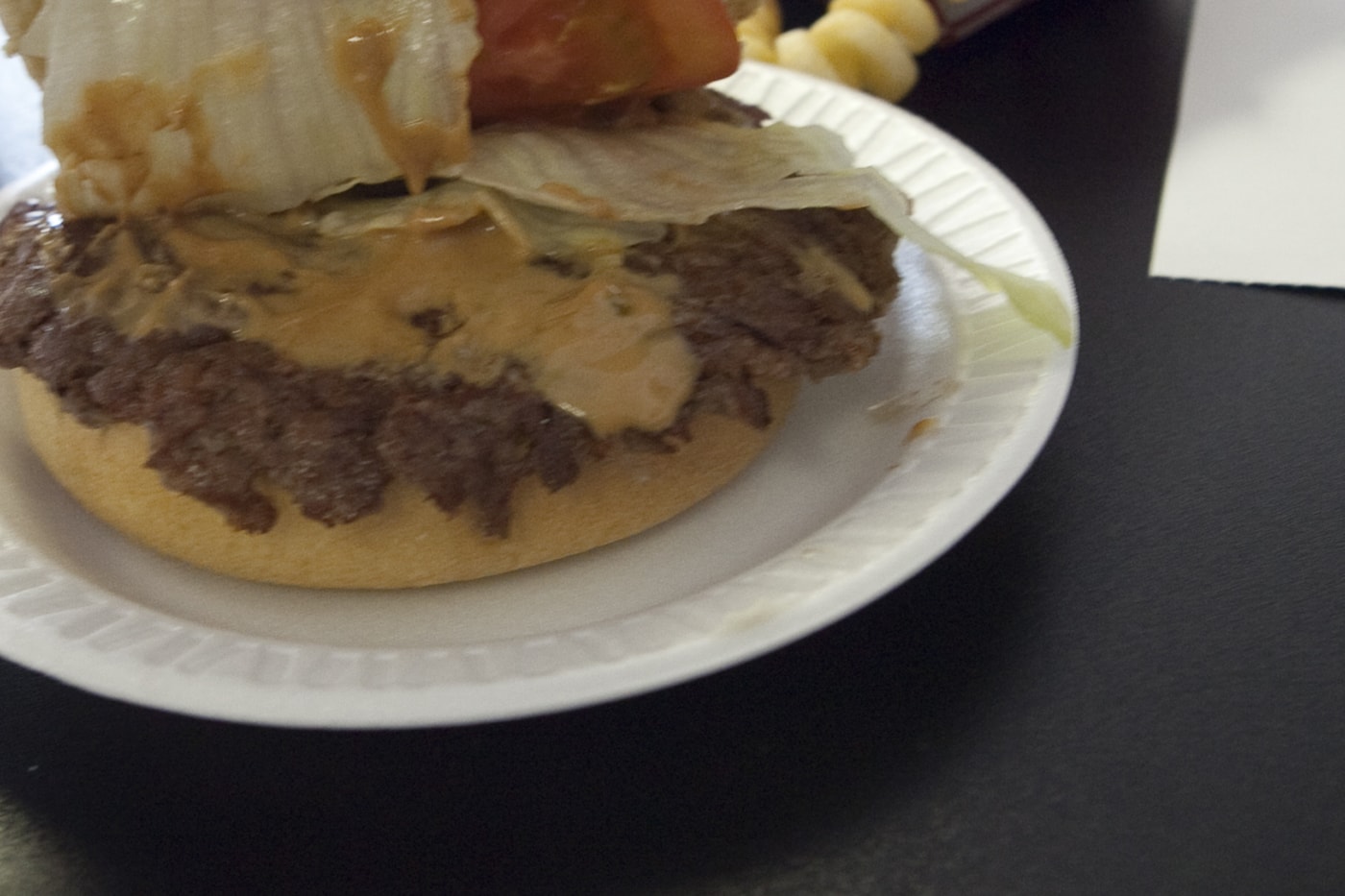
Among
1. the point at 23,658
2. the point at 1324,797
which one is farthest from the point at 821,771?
the point at 23,658

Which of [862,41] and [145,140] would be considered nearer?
[145,140]

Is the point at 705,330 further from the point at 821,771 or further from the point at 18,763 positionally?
the point at 18,763

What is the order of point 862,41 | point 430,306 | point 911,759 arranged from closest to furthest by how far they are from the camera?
1. point 911,759
2. point 430,306
3. point 862,41

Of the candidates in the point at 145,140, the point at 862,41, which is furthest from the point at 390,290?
the point at 862,41

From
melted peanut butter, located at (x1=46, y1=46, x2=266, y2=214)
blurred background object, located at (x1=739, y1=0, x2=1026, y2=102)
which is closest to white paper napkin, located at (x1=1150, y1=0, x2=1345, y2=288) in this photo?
blurred background object, located at (x1=739, y1=0, x2=1026, y2=102)

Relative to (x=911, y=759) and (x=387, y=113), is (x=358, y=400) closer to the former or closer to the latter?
(x=387, y=113)

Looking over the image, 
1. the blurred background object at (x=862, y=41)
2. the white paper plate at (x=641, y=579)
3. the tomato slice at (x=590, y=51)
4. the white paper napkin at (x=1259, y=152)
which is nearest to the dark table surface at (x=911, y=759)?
the white paper plate at (x=641, y=579)

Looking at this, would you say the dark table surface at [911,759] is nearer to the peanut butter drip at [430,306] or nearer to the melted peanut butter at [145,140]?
the peanut butter drip at [430,306]
